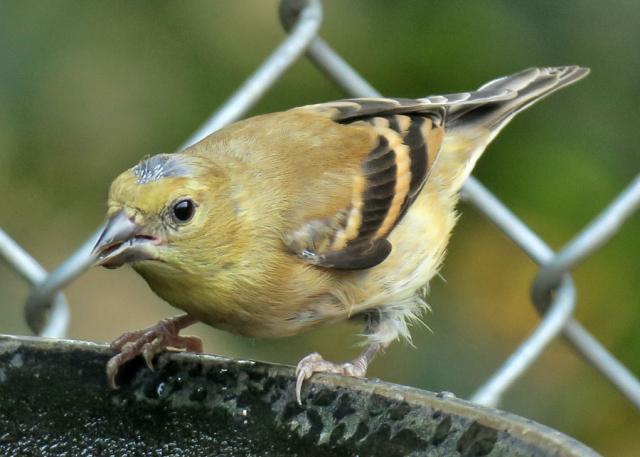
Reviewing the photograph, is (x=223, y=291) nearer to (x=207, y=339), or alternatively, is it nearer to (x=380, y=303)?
(x=380, y=303)

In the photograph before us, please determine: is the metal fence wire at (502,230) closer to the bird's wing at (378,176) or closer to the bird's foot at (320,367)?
the bird's wing at (378,176)

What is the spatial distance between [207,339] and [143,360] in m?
1.65

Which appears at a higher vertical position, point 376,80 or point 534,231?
point 376,80

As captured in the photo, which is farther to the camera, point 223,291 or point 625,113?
point 625,113

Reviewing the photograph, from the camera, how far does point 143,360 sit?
5.32 ft

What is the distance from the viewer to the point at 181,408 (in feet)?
4.99

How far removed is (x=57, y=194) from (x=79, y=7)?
1.36ft

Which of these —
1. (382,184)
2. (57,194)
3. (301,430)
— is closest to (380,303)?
(382,184)

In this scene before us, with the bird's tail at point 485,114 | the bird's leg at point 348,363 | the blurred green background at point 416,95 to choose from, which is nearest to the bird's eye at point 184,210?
the bird's leg at point 348,363

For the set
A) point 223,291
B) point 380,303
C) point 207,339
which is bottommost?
point 207,339

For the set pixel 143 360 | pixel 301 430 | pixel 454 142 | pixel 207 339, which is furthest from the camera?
pixel 207 339

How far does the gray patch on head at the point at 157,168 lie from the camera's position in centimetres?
200

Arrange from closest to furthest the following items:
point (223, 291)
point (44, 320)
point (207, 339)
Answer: point (223, 291) → point (44, 320) → point (207, 339)

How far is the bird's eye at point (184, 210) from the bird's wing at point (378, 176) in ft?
0.77
